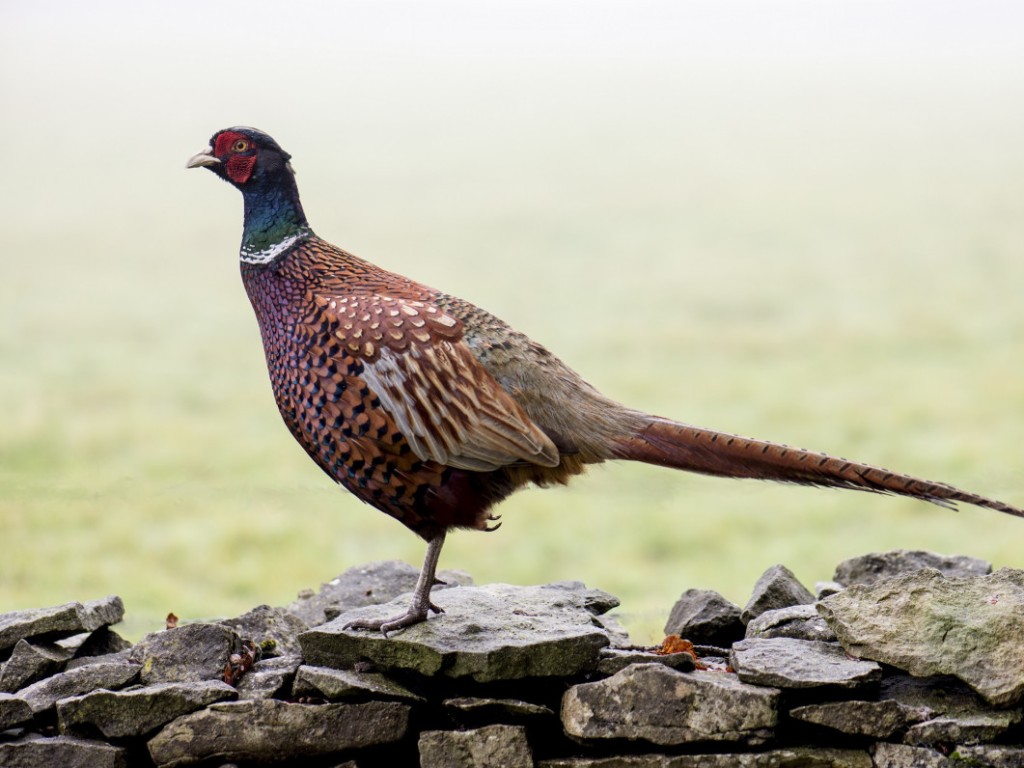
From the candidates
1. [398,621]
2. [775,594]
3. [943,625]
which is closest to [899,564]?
[775,594]

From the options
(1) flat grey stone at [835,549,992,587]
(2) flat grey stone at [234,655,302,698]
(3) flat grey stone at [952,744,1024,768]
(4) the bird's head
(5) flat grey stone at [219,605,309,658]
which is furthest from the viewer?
(1) flat grey stone at [835,549,992,587]

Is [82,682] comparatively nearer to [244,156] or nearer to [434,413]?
[434,413]

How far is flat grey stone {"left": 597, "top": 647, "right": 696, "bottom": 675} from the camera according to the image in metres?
4.45

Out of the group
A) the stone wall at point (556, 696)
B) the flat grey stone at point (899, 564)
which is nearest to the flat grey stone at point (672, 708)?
the stone wall at point (556, 696)

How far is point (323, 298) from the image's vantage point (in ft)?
15.5

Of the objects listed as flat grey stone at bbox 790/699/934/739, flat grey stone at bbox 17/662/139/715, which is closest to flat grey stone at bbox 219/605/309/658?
flat grey stone at bbox 17/662/139/715

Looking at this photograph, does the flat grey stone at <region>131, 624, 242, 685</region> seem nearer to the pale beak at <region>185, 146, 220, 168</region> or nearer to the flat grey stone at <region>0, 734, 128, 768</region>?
the flat grey stone at <region>0, 734, 128, 768</region>

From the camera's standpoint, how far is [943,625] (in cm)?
438

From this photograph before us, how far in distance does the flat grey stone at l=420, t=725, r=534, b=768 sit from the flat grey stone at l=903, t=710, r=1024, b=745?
1350 mm

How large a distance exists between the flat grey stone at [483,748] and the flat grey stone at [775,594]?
4.15 feet

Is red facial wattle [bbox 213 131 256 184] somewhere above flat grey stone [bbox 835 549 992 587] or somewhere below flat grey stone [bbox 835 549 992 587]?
above

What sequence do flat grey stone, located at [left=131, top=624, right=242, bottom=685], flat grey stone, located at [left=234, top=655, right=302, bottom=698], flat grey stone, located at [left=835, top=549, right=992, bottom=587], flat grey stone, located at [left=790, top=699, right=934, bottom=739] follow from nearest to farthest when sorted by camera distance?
flat grey stone, located at [left=790, top=699, right=934, bottom=739] < flat grey stone, located at [left=234, top=655, right=302, bottom=698] < flat grey stone, located at [left=131, top=624, right=242, bottom=685] < flat grey stone, located at [left=835, top=549, right=992, bottom=587]

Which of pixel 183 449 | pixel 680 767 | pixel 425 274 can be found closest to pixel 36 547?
pixel 183 449

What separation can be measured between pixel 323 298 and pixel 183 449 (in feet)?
21.8
